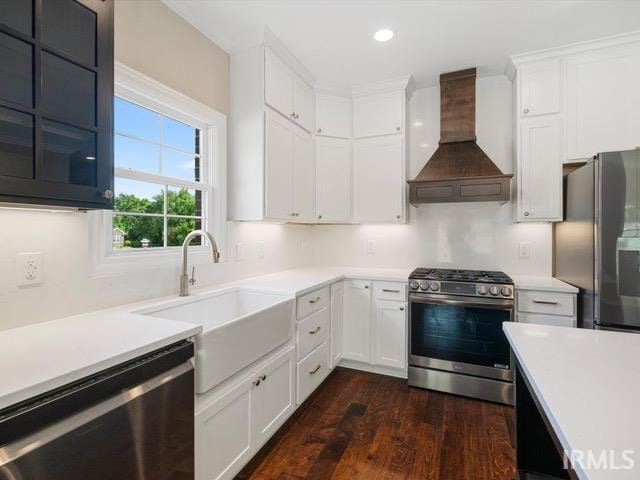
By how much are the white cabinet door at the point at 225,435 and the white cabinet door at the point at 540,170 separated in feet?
8.44

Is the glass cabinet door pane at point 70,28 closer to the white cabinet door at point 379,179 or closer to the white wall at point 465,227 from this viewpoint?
the white cabinet door at point 379,179

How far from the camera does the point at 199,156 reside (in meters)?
2.37

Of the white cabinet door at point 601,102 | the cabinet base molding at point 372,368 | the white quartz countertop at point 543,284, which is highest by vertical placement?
the white cabinet door at point 601,102

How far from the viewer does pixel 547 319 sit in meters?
2.45

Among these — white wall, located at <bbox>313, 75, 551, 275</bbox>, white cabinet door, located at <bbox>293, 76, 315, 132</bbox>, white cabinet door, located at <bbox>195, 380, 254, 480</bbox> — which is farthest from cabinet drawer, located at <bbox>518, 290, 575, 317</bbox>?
→ white cabinet door, located at <bbox>293, 76, 315, 132</bbox>

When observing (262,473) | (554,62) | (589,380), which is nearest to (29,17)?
(589,380)

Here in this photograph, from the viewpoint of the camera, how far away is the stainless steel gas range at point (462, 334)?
249 cm

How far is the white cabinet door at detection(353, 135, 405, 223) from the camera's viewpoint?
3115 mm

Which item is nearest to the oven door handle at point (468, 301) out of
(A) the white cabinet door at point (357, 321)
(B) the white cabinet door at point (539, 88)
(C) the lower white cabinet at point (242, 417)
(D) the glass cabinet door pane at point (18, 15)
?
(A) the white cabinet door at point (357, 321)

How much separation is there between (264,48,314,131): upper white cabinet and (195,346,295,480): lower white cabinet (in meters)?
1.88

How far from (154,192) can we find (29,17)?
1082mm

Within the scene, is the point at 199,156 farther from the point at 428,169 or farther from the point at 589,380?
the point at 589,380

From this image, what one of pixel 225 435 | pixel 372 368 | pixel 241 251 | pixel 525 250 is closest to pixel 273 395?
pixel 225 435

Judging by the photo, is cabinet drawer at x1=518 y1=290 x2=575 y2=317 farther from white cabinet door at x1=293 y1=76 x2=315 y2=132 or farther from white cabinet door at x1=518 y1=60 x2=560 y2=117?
white cabinet door at x1=293 y1=76 x2=315 y2=132
